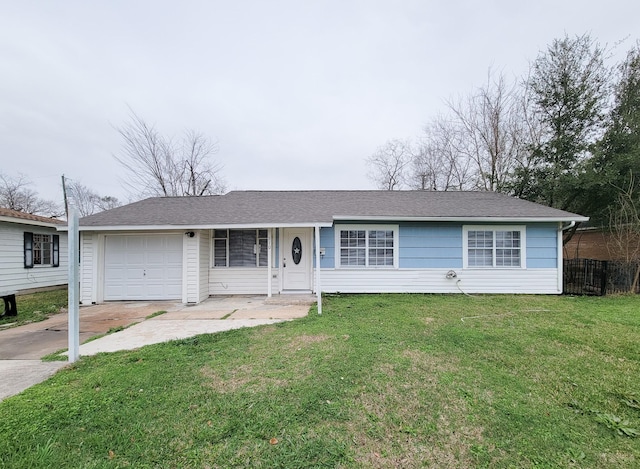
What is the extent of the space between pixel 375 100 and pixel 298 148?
6.81m

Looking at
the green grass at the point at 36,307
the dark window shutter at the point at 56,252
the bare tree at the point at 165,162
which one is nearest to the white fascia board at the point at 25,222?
the dark window shutter at the point at 56,252

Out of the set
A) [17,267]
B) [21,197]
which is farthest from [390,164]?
[21,197]

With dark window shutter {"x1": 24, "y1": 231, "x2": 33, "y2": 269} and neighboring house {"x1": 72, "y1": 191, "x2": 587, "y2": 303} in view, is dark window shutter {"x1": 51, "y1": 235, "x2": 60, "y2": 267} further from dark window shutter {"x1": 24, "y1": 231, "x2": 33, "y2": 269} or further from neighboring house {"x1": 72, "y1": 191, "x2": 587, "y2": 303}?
neighboring house {"x1": 72, "y1": 191, "x2": 587, "y2": 303}

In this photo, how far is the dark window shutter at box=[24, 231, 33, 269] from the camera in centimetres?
1031

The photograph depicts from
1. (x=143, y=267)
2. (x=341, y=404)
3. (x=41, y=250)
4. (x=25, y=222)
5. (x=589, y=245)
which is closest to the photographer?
(x=341, y=404)

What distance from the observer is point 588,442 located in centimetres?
217

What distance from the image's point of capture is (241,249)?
9.05m

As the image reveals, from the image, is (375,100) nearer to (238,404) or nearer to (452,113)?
(452,113)

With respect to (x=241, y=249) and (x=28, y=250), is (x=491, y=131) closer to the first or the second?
(x=241, y=249)

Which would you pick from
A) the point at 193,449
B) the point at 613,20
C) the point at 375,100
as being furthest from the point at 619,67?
the point at 193,449

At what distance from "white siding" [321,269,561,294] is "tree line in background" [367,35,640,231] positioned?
→ 14.5 feet

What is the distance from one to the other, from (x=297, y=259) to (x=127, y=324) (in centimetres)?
468

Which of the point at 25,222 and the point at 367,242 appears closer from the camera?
the point at 367,242

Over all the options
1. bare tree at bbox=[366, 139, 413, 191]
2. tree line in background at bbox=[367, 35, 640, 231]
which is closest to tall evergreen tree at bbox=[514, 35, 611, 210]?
tree line in background at bbox=[367, 35, 640, 231]
